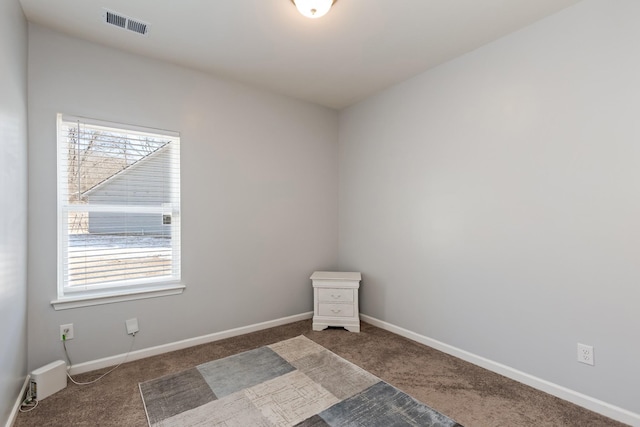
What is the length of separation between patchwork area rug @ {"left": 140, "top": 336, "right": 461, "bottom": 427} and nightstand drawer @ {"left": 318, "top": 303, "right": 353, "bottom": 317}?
68cm

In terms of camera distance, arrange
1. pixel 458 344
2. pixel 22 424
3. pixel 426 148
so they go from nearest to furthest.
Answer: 1. pixel 22 424
2. pixel 458 344
3. pixel 426 148

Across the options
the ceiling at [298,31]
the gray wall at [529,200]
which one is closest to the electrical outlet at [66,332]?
the ceiling at [298,31]

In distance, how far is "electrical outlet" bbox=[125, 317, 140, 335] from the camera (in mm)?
2586

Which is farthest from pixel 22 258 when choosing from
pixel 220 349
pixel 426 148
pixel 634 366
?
pixel 634 366

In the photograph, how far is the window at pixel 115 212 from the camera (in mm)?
2389

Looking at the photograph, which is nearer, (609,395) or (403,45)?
(609,395)

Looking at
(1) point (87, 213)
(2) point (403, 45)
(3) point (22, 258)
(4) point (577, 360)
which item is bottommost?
(4) point (577, 360)

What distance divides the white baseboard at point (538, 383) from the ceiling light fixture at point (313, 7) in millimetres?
2827

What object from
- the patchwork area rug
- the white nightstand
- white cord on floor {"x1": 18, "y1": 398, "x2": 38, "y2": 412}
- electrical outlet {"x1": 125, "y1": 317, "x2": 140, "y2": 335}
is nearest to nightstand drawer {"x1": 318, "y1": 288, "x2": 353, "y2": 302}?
the white nightstand

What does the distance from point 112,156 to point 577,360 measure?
12.3ft

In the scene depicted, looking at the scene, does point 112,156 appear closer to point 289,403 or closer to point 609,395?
point 289,403

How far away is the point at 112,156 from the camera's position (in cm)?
257

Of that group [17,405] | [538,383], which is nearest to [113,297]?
[17,405]

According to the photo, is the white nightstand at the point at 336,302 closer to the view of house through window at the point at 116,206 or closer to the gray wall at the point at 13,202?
the view of house through window at the point at 116,206
